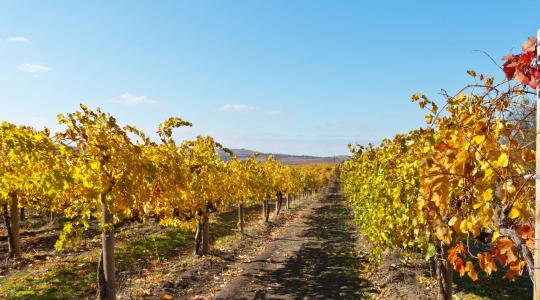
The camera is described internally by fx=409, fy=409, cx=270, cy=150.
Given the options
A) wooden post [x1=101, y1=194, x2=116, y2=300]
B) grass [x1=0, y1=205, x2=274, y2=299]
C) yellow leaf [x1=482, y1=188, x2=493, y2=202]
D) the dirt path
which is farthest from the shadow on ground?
yellow leaf [x1=482, y1=188, x2=493, y2=202]

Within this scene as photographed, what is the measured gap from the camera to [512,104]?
2.98 m

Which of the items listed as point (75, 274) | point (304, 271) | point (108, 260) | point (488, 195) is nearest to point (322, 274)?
point (304, 271)

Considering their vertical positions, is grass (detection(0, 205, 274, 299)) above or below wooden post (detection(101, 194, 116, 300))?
below

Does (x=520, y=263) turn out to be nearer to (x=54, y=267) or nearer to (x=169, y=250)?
(x=54, y=267)

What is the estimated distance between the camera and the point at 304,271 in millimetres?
15547

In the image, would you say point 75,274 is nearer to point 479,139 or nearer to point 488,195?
point 488,195

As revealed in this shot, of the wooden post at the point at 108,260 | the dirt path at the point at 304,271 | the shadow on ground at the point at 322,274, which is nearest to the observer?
the wooden post at the point at 108,260

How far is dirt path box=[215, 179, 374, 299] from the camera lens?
12.7 meters

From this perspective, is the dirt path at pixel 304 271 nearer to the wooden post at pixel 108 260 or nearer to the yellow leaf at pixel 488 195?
the wooden post at pixel 108 260

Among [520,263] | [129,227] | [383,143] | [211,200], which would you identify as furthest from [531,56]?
[129,227]

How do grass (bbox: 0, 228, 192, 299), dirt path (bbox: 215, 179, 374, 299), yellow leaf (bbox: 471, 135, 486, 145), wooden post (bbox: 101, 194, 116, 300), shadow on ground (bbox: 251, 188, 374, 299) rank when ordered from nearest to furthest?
yellow leaf (bbox: 471, 135, 486, 145) → wooden post (bbox: 101, 194, 116, 300) → grass (bbox: 0, 228, 192, 299) → dirt path (bbox: 215, 179, 374, 299) → shadow on ground (bbox: 251, 188, 374, 299)

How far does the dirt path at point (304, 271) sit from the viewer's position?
12742 mm

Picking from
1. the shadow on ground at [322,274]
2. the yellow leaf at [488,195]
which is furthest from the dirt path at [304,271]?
the yellow leaf at [488,195]

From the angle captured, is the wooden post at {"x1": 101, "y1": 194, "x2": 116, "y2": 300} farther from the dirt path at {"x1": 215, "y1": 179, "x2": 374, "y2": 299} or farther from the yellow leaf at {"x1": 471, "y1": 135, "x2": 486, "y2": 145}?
the yellow leaf at {"x1": 471, "y1": 135, "x2": 486, "y2": 145}
